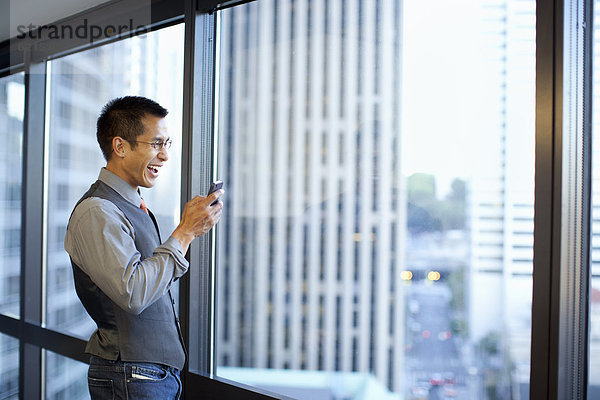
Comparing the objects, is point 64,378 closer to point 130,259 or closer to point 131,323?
point 131,323

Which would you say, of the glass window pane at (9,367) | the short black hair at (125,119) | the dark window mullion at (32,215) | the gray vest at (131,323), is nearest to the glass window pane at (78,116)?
the dark window mullion at (32,215)

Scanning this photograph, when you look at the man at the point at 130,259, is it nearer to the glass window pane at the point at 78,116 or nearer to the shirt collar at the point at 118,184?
the shirt collar at the point at 118,184

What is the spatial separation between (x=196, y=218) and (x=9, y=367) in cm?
209

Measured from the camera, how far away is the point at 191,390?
5.08 ft

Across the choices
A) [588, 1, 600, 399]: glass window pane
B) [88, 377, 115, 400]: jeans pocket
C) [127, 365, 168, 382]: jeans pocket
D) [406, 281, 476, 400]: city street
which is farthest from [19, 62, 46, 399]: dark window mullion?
[588, 1, 600, 399]: glass window pane

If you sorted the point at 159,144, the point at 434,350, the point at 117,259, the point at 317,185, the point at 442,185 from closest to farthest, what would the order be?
1. the point at 117,259
2. the point at 159,144
3. the point at 442,185
4. the point at 434,350
5. the point at 317,185

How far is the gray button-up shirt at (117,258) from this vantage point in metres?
1.00

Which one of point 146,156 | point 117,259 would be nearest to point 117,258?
point 117,259

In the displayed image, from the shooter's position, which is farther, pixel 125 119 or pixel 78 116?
pixel 78 116

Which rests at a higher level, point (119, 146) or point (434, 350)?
point (119, 146)

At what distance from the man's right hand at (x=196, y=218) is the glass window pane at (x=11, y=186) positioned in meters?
1.81

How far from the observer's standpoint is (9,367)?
251cm

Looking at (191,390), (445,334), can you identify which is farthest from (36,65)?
(445,334)

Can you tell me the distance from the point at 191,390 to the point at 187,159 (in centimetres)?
78
